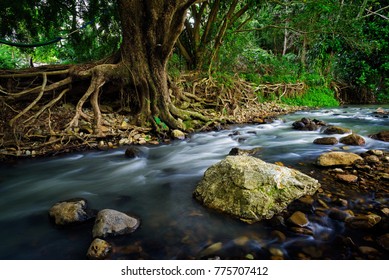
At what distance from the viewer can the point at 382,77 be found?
523 inches

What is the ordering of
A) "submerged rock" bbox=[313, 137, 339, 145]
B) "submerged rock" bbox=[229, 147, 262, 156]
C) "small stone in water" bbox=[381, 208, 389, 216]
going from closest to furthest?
1. "small stone in water" bbox=[381, 208, 389, 216]
2. "submerged rock" bbox=[229, 147, 262, 156]
3. "submerged rock" bbox=[313, 137, 339, 145]

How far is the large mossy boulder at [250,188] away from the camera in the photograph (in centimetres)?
225

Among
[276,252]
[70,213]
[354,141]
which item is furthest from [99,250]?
[354,141]

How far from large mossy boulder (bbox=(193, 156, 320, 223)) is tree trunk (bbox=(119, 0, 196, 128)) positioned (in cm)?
339

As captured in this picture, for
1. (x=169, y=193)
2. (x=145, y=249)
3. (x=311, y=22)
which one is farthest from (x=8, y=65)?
(x=311, y=22)

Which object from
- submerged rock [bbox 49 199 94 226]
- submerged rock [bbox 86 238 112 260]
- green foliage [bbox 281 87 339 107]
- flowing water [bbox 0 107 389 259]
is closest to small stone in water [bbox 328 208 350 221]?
flowing water [bbox 0 107 389 259]

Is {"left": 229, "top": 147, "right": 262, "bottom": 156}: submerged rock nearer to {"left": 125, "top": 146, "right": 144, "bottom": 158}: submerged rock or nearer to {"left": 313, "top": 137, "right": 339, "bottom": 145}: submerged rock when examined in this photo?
{"left": 313, "top": 137, "right": 339, "bottom": 145}: submerged rock

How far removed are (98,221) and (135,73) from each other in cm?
424

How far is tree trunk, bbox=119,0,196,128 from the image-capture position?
16.8 feet

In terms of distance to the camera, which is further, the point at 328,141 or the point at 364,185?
Answer: the point at 328,141

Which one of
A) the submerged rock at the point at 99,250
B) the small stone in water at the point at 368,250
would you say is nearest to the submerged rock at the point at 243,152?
the small stone in water at the point at 368,250

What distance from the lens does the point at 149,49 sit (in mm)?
5543

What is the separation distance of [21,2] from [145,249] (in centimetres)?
713

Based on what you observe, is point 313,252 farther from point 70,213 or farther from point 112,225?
point 70,213
